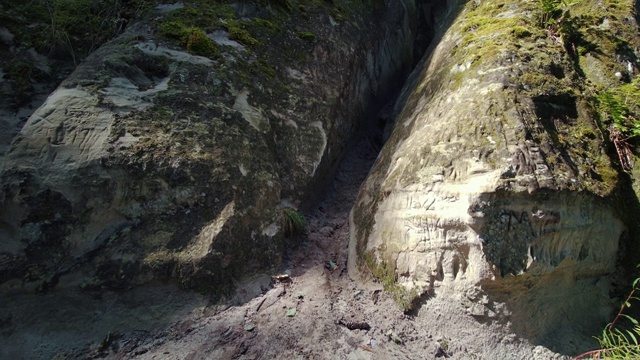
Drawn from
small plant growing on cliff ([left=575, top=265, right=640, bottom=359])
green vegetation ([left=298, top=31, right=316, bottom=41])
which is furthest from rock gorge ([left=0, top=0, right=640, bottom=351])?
green vegetation ([left=298, top=31, right=316, bottom=41])

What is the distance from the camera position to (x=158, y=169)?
11.7 feet

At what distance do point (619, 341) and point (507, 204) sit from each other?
1.35 meters

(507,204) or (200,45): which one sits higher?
(200,45)

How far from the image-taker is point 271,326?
3186 millimetres

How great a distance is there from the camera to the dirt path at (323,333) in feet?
9.68

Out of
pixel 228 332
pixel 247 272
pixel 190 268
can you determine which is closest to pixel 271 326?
pixel 228 332

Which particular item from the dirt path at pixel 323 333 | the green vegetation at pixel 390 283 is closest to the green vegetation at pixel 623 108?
the dirt path at pixel 323 333

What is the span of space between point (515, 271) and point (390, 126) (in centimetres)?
328

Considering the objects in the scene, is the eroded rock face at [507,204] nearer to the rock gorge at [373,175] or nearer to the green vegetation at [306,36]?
the rock gorge at [373,175]

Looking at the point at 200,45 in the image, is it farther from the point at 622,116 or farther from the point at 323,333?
the point at 622,116

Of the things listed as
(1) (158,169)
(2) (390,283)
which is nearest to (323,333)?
(2) (390,283)

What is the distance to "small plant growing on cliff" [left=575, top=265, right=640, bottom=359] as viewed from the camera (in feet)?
9.03

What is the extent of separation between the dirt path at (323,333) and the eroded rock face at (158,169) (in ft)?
1.32

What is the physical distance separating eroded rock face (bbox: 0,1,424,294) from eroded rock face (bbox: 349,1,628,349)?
1.30 meters
